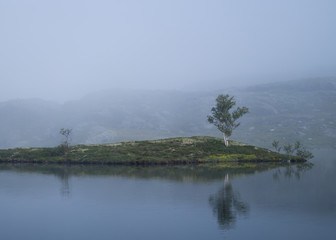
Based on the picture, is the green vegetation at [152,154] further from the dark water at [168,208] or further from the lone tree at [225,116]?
the dark water at [168,208]

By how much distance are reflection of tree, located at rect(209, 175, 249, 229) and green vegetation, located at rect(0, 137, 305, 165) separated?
49594 mm

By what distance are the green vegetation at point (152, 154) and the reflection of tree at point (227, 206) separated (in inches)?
1953

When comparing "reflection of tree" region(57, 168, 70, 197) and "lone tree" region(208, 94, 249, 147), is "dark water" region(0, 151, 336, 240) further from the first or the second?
"lone tree" region(208, 94, 249, 147)

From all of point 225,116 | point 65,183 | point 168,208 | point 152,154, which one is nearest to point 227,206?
point 168,208

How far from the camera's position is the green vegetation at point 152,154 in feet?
325

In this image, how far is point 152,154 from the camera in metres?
104

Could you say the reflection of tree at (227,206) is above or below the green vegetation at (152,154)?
below

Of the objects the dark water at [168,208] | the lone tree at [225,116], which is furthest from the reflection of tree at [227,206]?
the lone tree at [225,116]

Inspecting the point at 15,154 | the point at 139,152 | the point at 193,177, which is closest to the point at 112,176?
the point at 193,177

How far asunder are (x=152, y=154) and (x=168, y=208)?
209 feet

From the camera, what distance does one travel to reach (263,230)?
31.6 metres

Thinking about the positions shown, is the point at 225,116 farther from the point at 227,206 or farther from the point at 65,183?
the point at 227,206

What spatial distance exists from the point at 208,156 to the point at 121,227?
73458mm

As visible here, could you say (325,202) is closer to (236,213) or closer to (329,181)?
(236,213)
